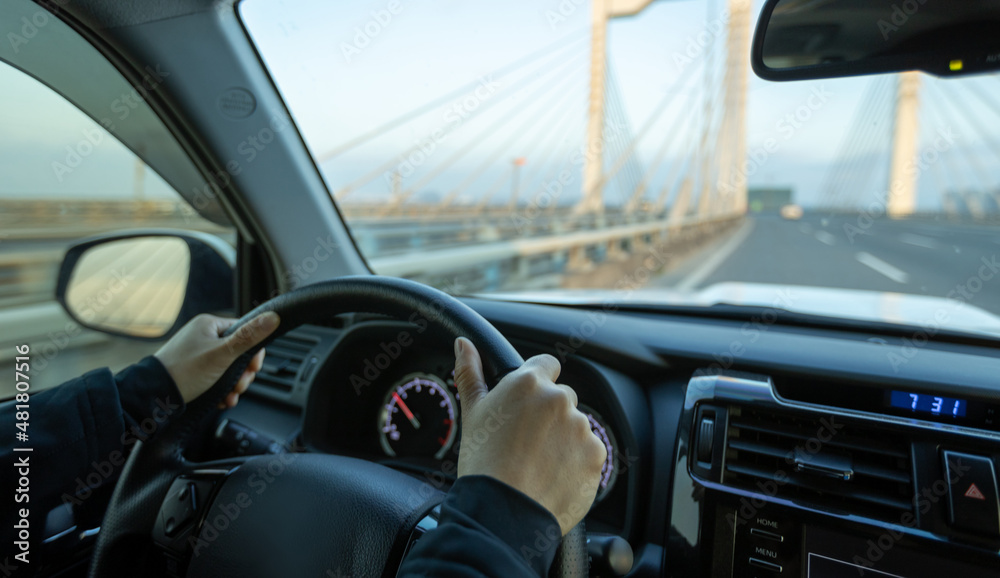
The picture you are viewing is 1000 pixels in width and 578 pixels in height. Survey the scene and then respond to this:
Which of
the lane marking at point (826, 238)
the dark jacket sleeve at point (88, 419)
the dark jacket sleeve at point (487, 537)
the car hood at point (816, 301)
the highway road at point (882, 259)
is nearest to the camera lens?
the dark jacket sleeve at point (487, 537)

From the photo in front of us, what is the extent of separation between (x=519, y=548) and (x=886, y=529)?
1.09 meters

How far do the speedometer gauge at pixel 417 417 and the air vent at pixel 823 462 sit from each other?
1012mm

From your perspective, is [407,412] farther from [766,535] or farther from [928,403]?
[928,403]

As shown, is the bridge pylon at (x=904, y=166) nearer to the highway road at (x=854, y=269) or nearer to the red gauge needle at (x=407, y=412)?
the highway road at (x=854, y=269)

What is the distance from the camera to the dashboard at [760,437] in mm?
1453

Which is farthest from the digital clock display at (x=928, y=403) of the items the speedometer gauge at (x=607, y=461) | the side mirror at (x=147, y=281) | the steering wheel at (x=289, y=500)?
the side mirror at (x=147, y=281)

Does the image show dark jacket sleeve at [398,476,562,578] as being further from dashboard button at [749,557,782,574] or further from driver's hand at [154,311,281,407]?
dashboard button at [749,557,782,574]

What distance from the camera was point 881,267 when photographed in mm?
2891

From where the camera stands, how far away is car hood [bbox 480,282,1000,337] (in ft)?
6.59

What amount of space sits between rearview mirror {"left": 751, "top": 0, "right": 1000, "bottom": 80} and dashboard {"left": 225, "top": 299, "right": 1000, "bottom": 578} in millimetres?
790

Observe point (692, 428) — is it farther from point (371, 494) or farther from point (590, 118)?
point (590, 118)

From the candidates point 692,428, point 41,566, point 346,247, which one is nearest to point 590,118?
point 346,247

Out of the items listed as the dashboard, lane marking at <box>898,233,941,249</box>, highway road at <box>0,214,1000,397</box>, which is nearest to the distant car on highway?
highway road at <box>0,214,1000,397</box>

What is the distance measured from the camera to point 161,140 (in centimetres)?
242
